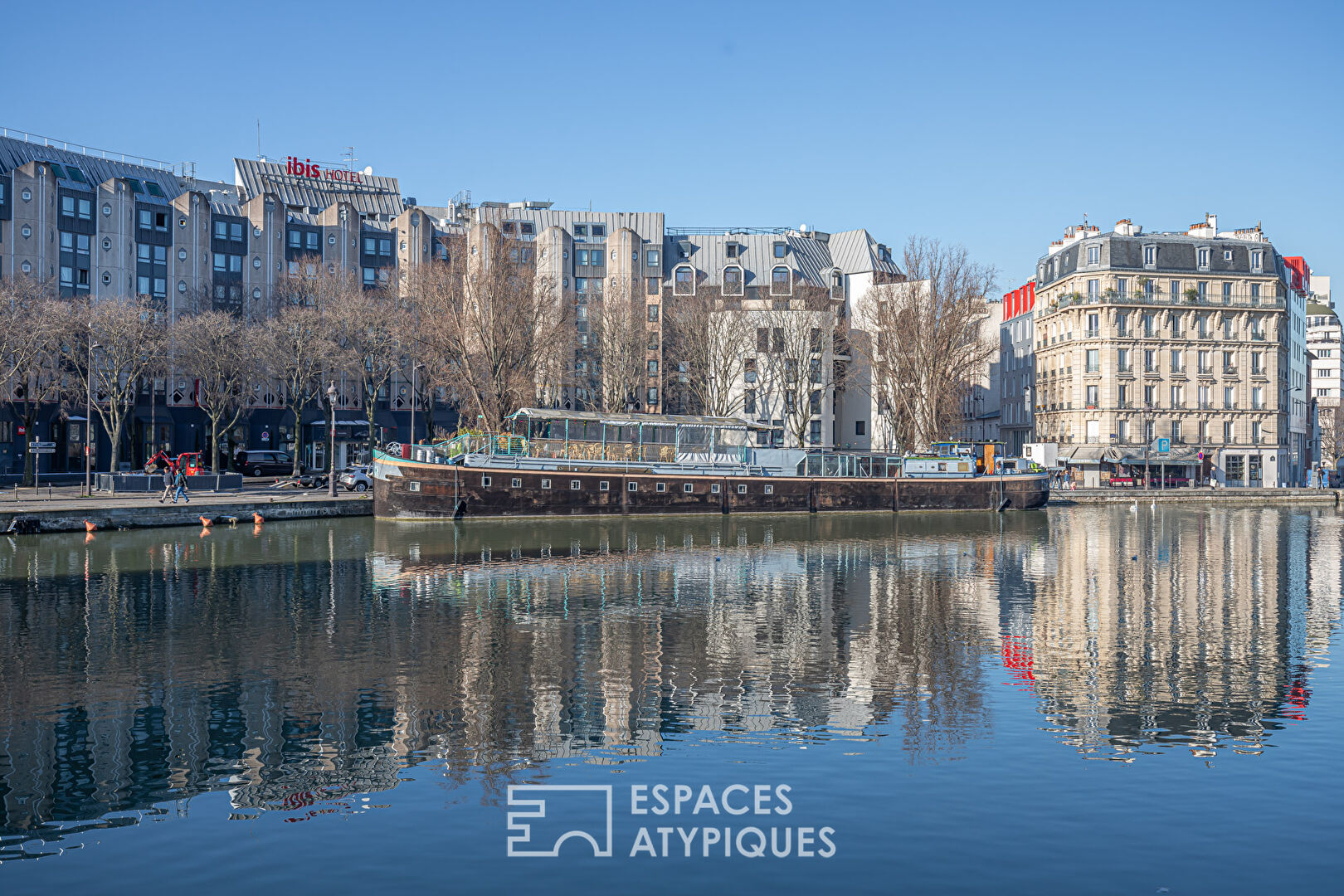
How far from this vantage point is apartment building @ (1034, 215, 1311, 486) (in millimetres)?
99250

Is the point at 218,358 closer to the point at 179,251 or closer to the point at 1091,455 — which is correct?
the point at 179,251

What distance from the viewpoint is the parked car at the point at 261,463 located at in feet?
273

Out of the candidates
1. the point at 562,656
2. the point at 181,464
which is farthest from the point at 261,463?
the point at 562,656

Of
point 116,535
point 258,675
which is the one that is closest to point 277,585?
point 258,675

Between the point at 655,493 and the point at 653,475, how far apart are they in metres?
1.01

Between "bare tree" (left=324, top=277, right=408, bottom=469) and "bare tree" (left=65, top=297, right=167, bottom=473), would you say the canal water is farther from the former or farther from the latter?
"bare tree" (left=324, top=277, right=408, bottom=469)

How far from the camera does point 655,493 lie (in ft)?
214

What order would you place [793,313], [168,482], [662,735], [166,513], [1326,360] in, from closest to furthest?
[662,735], [166,513], [168,482], [793,313], [1326,360]

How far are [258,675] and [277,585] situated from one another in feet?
41.5

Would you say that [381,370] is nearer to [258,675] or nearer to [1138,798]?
[258,675]

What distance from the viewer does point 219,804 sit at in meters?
15.0

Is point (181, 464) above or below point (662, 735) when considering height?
above

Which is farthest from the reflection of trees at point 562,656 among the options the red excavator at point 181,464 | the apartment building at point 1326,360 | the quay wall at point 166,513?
the apartment building at point 1326,360

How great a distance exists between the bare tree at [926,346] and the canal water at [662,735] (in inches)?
1810
